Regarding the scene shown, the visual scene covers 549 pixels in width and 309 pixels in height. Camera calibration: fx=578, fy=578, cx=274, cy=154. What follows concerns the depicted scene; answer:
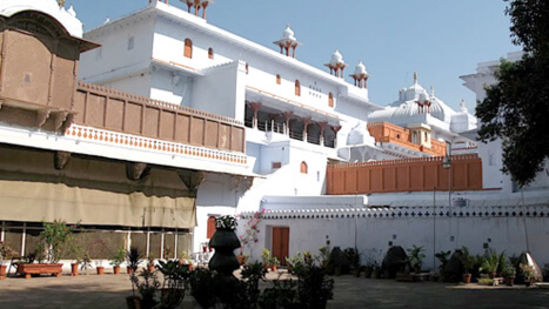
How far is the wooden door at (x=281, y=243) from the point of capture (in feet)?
78.0

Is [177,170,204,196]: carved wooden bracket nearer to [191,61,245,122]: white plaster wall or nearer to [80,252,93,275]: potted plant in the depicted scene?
[80,252,93,275]: potted plant

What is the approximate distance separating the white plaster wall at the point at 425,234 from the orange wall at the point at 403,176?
283 inches

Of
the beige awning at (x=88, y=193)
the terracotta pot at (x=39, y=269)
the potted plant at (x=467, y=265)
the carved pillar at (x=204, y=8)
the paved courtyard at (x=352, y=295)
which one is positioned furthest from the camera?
the carved pillar at (x=204, y=8)

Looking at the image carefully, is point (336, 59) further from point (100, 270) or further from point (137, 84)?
point (100, 270)

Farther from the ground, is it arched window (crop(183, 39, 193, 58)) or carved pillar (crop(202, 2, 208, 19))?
carved pillar (crop(202, 2, 208, 19))

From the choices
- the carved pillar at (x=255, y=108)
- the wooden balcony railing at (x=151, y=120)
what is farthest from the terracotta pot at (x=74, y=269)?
the carved pillar at (x=255, y=108)

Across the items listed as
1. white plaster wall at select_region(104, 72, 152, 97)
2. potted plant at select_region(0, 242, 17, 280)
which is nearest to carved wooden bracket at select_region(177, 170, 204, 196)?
white plaster wall at select_region(104, 72, 152, 97)

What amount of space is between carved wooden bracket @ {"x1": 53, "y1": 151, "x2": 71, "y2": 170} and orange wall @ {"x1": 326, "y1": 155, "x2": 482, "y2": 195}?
1571 centimetres

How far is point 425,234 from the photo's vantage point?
1989 cm

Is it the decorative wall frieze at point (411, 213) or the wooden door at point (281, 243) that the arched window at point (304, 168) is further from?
the wooden door at point (281, 243)

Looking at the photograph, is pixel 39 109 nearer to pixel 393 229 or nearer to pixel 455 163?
pixel 393 229

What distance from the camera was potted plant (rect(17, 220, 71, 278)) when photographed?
53.7 feet

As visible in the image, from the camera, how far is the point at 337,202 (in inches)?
967

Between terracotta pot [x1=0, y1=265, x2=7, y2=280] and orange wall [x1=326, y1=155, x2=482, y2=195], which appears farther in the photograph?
orange wall [x1=326, y1=155, x2=482, y2=195]
